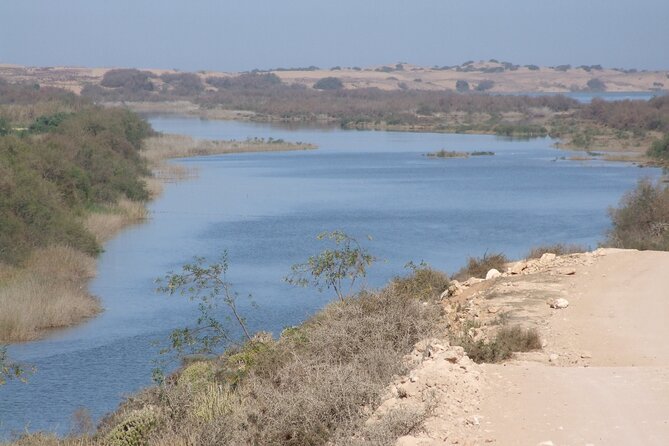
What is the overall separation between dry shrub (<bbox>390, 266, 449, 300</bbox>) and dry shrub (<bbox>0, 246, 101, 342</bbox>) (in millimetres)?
11519

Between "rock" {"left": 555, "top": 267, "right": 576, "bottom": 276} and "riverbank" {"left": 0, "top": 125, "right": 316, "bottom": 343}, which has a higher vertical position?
"rock" {"left": 555, "top": 267, "right": 576, "bottom": 276}

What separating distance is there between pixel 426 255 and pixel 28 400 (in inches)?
677

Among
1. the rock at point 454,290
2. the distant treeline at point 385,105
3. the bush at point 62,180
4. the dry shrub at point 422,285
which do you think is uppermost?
the dry shrub at point 422,285

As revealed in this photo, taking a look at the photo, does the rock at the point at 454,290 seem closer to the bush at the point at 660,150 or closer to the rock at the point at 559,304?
the rock at the point at 559,304

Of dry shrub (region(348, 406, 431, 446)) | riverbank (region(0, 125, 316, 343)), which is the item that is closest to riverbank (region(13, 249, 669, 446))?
dry shrub (region(348, 406, 431, 446))

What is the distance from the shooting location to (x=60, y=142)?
46.8m

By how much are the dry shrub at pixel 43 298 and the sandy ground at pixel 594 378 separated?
564 inches

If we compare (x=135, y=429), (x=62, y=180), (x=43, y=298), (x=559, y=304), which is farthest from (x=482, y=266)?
(x=62, y=180)

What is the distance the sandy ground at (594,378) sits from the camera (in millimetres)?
8867

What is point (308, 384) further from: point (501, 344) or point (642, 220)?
point (642, 220)

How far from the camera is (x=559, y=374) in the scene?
10.8 m

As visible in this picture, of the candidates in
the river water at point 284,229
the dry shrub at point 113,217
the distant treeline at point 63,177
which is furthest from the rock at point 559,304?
the dry shrub at point 113,217

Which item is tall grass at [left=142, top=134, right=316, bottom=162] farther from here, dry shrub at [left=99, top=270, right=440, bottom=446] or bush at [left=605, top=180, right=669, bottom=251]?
dry shrub at [left=99, top=270, right=440, bottom=446]

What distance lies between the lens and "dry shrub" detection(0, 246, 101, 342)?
24984 millimetres
